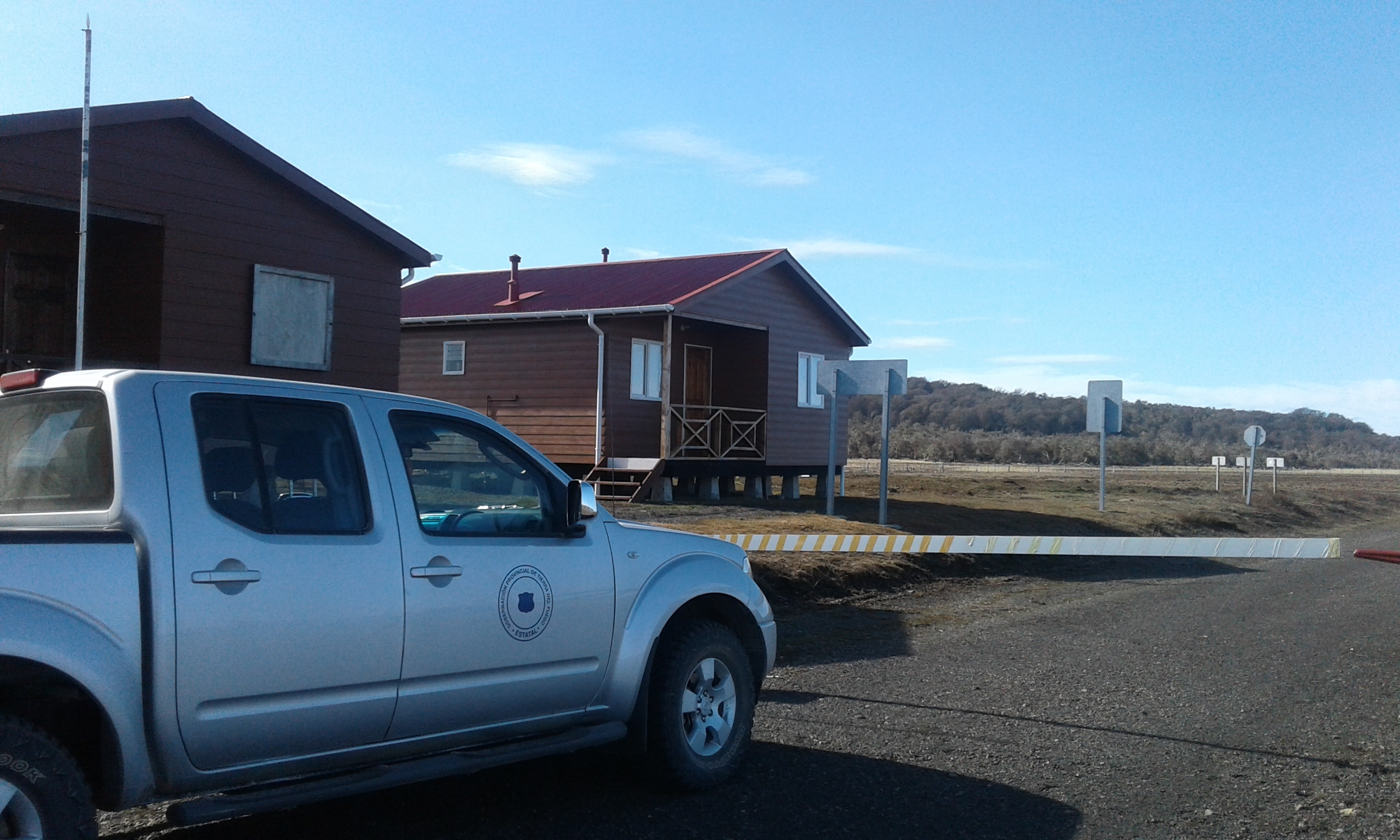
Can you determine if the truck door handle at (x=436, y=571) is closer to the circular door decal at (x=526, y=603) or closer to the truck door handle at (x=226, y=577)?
the circular door decal at (x=526, y=603)

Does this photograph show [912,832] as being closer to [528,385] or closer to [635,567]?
[635,567]

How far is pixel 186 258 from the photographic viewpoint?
15.0 metres

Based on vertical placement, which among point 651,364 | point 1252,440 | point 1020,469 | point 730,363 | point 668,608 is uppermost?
point 730,363

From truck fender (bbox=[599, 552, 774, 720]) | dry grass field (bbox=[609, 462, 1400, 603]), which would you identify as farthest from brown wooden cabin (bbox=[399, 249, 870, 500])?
truck fender (bbox=[599, 552, 774, 720])

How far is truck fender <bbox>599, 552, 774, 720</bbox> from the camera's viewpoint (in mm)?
5859

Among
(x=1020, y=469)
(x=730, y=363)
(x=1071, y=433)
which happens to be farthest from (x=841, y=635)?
(x=1071, y=433)

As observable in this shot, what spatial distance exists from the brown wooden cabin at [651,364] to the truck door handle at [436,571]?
16606 millimetres

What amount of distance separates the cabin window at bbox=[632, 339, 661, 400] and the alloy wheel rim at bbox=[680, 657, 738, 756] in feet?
56.1

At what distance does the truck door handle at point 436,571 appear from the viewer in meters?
5.02

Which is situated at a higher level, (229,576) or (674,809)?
(229,576)

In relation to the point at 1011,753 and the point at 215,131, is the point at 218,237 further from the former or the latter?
the point at 1011,753

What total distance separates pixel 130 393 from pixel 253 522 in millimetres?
628

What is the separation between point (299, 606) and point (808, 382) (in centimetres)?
2263

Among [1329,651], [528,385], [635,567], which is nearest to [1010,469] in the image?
[528,385]
